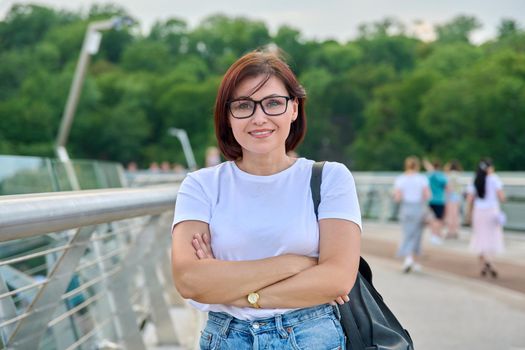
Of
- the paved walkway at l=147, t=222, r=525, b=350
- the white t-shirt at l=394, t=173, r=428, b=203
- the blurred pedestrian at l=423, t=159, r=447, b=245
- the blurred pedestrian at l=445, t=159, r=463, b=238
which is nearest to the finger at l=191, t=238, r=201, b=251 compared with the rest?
the paved walkway at l=147, t=222, r=525, b=350

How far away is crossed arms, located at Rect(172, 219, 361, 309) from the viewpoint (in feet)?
7.86

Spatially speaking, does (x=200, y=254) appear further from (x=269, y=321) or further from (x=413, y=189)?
(x=413, y=189)

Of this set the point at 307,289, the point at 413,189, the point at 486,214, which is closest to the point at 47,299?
the point at 307,289

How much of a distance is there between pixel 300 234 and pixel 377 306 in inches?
12.1

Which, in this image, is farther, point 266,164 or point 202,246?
point 266,164

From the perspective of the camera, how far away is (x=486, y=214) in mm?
12195

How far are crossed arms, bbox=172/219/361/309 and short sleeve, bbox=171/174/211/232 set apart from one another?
0.02 m

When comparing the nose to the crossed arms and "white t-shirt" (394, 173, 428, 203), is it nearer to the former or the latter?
the crossed arms

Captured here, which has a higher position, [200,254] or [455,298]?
[200,254]

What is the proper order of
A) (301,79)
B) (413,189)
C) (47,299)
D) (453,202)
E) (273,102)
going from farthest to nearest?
(301,79)
(453,202)
(413,189)
(47,299)
(273,102)

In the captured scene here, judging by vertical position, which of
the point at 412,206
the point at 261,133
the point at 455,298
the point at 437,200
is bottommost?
the point at 455,298

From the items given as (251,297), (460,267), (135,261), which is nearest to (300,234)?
(251,297)

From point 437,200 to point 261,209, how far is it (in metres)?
14.2

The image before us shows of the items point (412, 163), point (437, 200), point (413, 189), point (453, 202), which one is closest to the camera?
point (413, 189)
